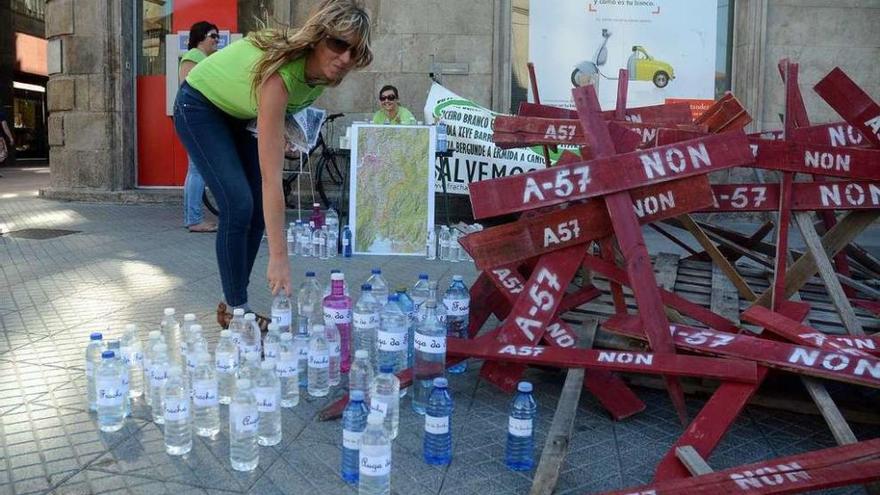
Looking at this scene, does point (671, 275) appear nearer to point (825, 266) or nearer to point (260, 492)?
point (825, 266)

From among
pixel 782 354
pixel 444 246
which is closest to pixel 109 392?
pixel 782 354

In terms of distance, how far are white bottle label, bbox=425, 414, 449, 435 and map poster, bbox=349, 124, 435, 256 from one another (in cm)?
480

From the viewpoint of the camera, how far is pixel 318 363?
3.44 metres

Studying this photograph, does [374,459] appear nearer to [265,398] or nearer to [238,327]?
[265,398]

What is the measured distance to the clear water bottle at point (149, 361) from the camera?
10.5 ft

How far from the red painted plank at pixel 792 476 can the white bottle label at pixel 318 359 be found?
1.56 meters

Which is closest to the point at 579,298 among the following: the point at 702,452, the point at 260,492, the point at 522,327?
the point at 522,327

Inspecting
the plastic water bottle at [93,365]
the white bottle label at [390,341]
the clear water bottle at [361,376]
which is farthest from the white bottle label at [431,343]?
the plastic water bottle at [93,365]

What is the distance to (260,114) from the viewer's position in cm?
314

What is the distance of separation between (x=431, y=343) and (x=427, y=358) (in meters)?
0.08

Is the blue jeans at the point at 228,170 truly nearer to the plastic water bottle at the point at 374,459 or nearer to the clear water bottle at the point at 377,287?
the clear water bottle at the point at 377,287

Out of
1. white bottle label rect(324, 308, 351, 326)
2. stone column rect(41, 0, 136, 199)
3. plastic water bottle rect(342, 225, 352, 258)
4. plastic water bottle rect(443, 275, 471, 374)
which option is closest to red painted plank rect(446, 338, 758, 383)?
plastic water bottle rect(443, 275, 471, 374)

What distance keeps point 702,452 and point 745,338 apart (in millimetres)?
594

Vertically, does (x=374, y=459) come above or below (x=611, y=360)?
below
